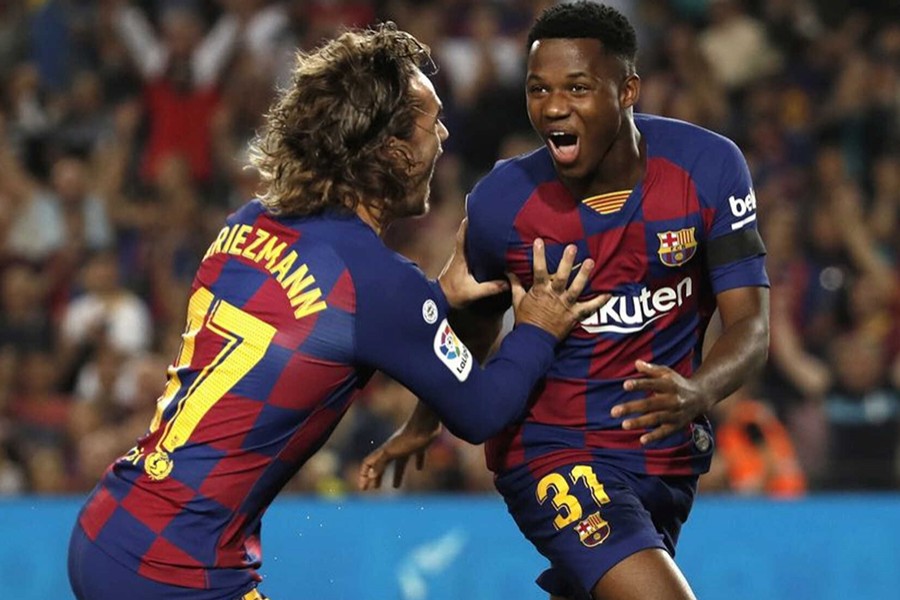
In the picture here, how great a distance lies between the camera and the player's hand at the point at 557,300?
14.4 ft

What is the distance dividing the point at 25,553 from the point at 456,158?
4.02 m

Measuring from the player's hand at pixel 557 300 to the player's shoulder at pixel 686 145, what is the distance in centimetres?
40

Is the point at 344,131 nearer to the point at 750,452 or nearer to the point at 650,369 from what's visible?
the point at 650,369

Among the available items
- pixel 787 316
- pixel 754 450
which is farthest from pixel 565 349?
pixel 787 316

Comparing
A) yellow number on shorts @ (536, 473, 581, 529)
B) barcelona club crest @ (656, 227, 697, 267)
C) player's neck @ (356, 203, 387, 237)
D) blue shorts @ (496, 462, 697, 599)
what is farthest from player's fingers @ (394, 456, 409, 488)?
player's neck @ (356, 203, 387, 237)

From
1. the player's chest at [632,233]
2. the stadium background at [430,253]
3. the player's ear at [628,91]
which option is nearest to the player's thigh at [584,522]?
the player's chest at [632,233]

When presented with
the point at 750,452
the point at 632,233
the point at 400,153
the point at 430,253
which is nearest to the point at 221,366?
the point at 400,153

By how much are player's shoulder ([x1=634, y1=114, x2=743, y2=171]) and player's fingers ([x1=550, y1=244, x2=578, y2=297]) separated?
40 cm

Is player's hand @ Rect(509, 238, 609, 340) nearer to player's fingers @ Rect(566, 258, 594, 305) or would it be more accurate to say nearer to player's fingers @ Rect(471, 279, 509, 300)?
player's fingers @ Rect(566, 258, 594, 305)

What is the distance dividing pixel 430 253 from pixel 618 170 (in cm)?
483

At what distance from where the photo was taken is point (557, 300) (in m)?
4.42

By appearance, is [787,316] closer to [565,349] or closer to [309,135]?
[565,349]

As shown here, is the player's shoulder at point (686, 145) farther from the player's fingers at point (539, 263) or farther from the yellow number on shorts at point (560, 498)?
the yellow number on shorts at point (560, 498)

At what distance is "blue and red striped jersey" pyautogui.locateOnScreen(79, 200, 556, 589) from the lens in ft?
Answer: 12.2
